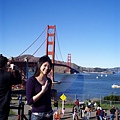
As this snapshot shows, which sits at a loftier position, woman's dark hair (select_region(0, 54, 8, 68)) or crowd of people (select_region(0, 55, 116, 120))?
woman's dark hair (select_region(0, 54, 8, 68))

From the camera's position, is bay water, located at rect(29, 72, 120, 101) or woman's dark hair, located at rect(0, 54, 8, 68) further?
bay water, located at rect(29, 72, 120, 101)

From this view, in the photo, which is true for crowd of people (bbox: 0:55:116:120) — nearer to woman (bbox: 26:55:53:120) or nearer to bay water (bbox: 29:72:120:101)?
woman (bbox: 26:55:53:120)

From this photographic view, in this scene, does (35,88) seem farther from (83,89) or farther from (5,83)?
(83,89)

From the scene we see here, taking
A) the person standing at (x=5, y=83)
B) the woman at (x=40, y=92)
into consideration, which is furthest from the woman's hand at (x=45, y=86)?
the person standing at (x=5, y=83)

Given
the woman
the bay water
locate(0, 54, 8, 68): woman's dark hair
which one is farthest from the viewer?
the bay water

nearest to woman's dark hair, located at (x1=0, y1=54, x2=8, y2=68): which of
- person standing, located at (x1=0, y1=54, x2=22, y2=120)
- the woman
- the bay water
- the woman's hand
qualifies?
person standing, located at (x1=0, y1=54, x2=22, y2=120)

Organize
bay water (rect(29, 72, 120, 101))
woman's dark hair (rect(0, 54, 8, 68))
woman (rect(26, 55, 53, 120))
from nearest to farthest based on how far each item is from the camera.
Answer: woman (rect(26, 55, 53, 120)), woman's dark hair (rect(0, 54, 8, 68)), bay water (rect(29, 72, 120, 101))

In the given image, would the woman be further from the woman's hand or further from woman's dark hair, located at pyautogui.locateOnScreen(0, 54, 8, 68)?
woman's dark hair, located at pyautogui.locateOnScreen(0, 54, 8, 68)

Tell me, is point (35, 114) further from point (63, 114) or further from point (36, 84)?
point (63, 114)

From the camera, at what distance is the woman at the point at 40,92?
220 cm

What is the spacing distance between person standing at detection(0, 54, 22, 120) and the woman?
187mm

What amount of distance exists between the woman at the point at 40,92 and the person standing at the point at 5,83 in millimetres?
187

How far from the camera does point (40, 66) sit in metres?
2.25

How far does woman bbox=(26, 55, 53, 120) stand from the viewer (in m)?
2.20
